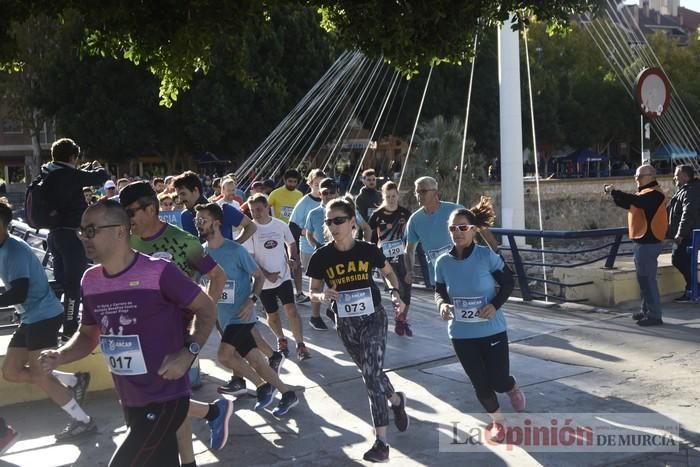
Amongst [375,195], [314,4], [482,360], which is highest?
[314,4]

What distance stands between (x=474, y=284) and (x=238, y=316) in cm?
184

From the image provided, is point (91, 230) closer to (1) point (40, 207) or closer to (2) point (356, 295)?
(2) point (356, 295)

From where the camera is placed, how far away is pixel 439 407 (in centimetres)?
673

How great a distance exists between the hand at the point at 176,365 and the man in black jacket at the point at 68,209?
4.14 m

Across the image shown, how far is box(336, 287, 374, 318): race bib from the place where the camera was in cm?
593

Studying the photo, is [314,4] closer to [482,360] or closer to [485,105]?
[482,360]

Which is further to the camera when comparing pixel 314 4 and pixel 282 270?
pixel 282 270

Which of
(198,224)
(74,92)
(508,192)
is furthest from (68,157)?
(74,92)

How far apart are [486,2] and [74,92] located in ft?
120

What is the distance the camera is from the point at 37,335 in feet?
19.4

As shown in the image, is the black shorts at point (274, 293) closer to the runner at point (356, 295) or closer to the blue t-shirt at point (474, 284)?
the runner at point (356, 295)

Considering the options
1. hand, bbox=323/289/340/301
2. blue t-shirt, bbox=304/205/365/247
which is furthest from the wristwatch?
blue t-shirt, bbox=304/205/365/247

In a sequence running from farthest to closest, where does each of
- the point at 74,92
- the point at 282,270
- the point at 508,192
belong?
the point at 74,92 < the point at 508,192 < the point at 282,270

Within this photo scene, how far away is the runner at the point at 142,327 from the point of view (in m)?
4.10
